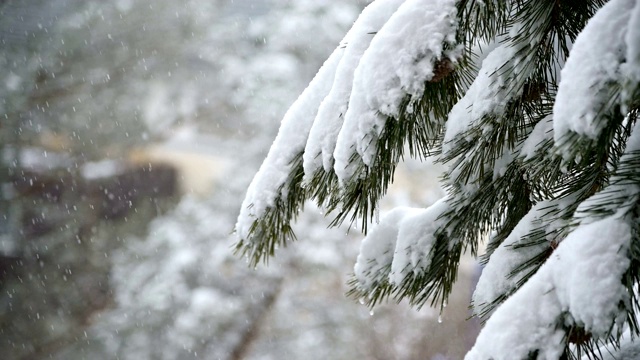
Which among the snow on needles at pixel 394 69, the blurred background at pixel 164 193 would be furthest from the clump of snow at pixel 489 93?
the blurred background at pixel 164 193

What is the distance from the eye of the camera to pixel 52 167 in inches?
183

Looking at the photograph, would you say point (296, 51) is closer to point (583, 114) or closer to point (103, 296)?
point (103, 296)

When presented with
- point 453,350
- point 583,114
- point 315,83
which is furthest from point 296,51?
point 583,114

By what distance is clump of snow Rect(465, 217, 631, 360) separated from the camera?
1.68ft

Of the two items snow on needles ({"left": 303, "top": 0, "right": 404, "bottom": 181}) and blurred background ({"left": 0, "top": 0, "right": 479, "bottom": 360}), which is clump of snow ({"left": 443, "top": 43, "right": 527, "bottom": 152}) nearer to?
snow on needles ({"left": 303, "top": 0, "right": 404, "bottom": 181})

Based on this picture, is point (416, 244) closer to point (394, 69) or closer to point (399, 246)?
point (399, 246)

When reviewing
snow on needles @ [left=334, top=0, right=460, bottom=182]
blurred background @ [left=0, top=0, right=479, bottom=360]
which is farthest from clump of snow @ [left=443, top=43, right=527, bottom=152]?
blurred background @ [left=0, top=0, right=479, bottom=360]

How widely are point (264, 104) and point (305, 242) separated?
4.13 feet

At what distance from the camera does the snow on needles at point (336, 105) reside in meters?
0.78

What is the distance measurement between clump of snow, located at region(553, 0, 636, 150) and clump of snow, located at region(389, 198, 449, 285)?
44 cm

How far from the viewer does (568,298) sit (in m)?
0.54

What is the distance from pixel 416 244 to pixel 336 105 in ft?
1.02

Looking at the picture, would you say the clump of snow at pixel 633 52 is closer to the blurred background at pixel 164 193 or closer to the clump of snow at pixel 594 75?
the clump of snow at pixel 594 75

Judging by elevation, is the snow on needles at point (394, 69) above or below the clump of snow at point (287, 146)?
below
